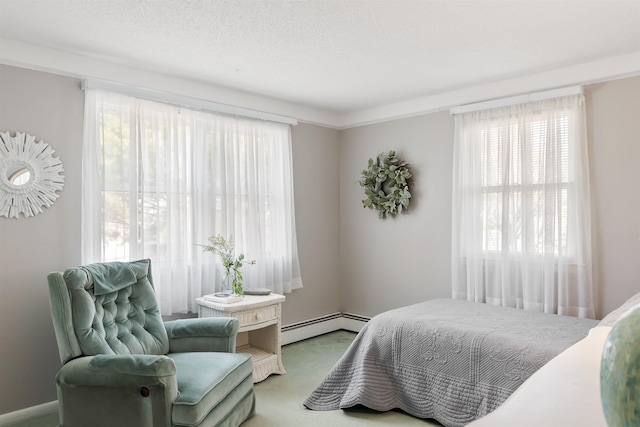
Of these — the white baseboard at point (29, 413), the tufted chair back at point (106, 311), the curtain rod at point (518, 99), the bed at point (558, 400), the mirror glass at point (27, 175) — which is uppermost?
the curtain rod at point (518, 99)

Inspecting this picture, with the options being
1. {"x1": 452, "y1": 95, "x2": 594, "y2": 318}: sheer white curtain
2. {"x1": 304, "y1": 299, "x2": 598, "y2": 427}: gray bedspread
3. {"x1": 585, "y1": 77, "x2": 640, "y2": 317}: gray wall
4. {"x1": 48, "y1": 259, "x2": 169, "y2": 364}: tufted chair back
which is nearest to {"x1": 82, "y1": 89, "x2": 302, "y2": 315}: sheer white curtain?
{"x1": 48, "y1": 259, "x2": 169, "y2": 364}: tufted chair back

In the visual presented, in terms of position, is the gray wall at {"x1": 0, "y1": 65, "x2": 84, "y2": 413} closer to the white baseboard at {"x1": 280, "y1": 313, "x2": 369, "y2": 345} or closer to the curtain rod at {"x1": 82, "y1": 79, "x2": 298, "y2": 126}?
the curtain rod at {"x1": 82, "y1": 79, "x2": 298, "y2": 126}

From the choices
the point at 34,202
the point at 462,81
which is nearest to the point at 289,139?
the point at 462,81

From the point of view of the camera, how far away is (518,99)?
146 inches

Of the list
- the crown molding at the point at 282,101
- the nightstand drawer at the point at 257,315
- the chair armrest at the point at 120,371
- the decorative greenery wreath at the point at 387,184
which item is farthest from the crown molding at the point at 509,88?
the chair armrest at the point at 120,371

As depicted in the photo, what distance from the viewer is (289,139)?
14.9 feet

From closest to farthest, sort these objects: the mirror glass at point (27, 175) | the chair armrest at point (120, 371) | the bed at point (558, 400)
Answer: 1. the bed at point (558, 400)
2. the chair armrest at point (120, 371)
3. the mirror glass at point (27, 175)

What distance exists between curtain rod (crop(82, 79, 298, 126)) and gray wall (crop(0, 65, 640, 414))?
15cm

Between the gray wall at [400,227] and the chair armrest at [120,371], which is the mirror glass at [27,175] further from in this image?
the gray wall at [400,227]

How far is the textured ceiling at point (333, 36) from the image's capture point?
8.09 feet

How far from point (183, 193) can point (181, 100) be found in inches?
30.1

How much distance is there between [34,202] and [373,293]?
10.8 feet

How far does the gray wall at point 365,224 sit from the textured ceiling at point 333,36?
16.6 inches

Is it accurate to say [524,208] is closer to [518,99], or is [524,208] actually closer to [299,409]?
[518,99]
